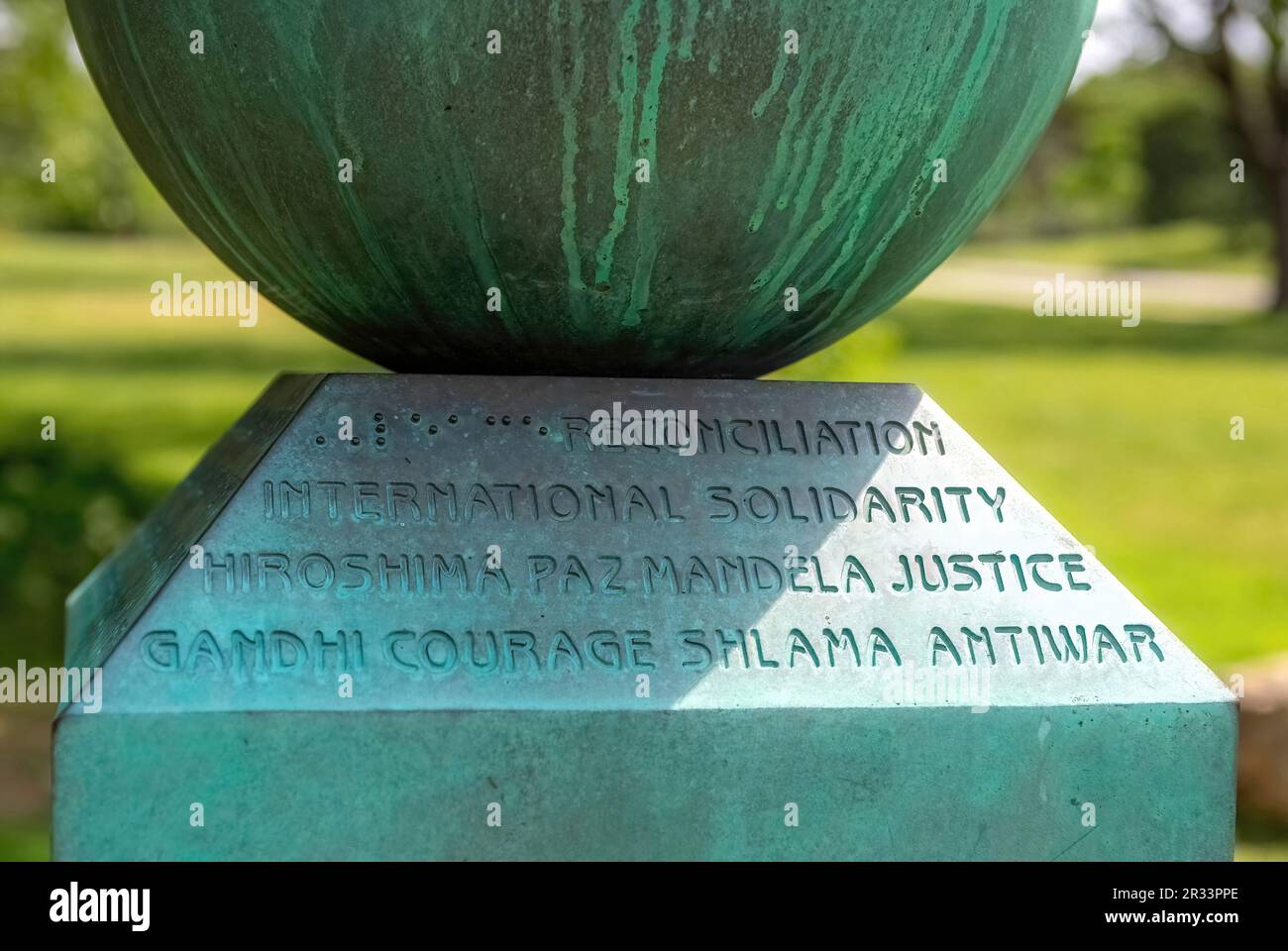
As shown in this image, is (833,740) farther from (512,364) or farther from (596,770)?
(512,364)

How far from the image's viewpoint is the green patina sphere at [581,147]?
105 inches

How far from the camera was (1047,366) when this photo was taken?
60.3 ft

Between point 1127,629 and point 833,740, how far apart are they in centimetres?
62

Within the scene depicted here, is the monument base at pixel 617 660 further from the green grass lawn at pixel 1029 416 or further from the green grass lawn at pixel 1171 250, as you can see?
the green grass lawn at pixel 1171 250

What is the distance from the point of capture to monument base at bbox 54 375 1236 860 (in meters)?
2.51

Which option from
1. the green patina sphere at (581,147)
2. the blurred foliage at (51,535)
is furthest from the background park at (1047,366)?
the green patina sphere at (581,147)

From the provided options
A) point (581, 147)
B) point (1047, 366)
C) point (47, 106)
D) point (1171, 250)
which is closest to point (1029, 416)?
point (1047, 366)

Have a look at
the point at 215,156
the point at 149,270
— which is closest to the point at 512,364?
the point at 215,156

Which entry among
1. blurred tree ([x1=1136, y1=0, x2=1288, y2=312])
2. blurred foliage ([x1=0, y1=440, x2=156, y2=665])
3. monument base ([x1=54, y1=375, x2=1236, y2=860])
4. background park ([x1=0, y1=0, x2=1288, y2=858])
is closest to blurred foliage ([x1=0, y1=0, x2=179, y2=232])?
background park ([x1=0, y1=0, x2=1288, y2=858])

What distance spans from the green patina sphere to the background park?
2.36 metres

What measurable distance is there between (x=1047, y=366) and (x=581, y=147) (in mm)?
16421

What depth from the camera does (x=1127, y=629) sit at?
9.27 feet

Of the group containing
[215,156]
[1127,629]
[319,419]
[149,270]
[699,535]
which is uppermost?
[149,270]

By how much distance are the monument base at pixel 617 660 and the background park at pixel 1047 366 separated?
2.37m
